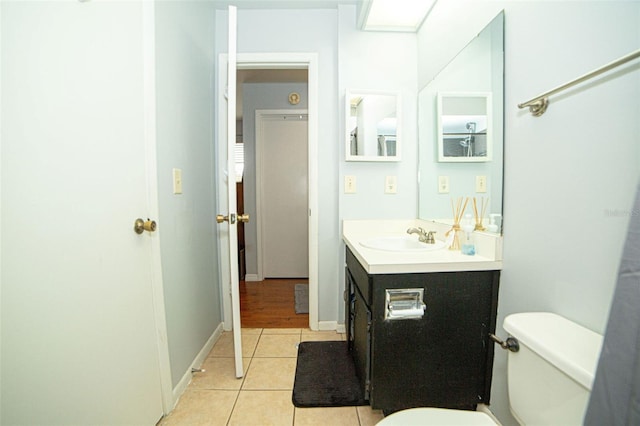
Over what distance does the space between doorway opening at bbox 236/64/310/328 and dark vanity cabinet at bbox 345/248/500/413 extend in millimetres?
1946

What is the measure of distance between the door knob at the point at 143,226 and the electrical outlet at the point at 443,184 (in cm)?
150

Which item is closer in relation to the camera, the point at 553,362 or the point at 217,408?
the point at 553,362

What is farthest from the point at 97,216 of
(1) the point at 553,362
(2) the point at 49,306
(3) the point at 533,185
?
(3) the point at 533,185

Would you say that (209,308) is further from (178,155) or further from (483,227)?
(483,227)

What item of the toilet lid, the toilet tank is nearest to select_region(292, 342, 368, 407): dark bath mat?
the toilet lid

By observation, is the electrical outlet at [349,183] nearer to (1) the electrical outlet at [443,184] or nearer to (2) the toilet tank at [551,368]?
(1) the electrical outlet at [443,184]

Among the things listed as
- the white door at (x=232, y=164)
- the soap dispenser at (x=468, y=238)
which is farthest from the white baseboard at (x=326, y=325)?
the soap dispenser at (x=468, y=238)

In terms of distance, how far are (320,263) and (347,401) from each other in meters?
0.88

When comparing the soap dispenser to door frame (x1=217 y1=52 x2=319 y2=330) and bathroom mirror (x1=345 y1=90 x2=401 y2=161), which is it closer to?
bathroom mirror (x1=345 y1=90 x2=401 y2=161)

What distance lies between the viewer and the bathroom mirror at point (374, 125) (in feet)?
5.84

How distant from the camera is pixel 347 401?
129 cm

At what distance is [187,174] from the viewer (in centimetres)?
150

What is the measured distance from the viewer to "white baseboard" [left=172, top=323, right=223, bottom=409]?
1314 millimetres

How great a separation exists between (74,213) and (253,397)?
117cm
